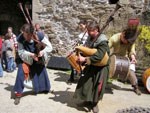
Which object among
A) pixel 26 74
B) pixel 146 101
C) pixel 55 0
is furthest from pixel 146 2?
pixel 26 74

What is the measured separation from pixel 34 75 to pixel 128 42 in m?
2.24

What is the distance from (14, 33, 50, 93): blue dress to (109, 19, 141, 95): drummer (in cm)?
172

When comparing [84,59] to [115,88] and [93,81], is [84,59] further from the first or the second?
[115,88]

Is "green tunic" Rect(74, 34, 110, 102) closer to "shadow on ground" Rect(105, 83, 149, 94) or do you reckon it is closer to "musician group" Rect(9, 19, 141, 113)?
"musician group" Rect(9, 19, 141, 113)

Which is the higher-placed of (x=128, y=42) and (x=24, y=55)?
(x=128, y=42)

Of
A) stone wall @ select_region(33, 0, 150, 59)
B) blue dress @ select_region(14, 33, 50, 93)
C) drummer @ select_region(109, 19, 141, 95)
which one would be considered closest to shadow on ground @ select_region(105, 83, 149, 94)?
drummer @ select_region(109, 19, 141, 95)

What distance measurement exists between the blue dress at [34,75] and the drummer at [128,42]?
1.72 metres

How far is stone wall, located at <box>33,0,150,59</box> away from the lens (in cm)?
621

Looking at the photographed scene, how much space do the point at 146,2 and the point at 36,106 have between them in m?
5.04

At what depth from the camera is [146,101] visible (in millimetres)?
3812

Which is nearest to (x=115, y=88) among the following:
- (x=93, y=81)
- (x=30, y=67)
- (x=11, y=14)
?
(x=93, y=81)

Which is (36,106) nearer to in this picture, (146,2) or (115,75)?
(115,75)

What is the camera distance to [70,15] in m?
6.70

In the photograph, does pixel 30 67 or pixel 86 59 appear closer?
pixel 86 59
